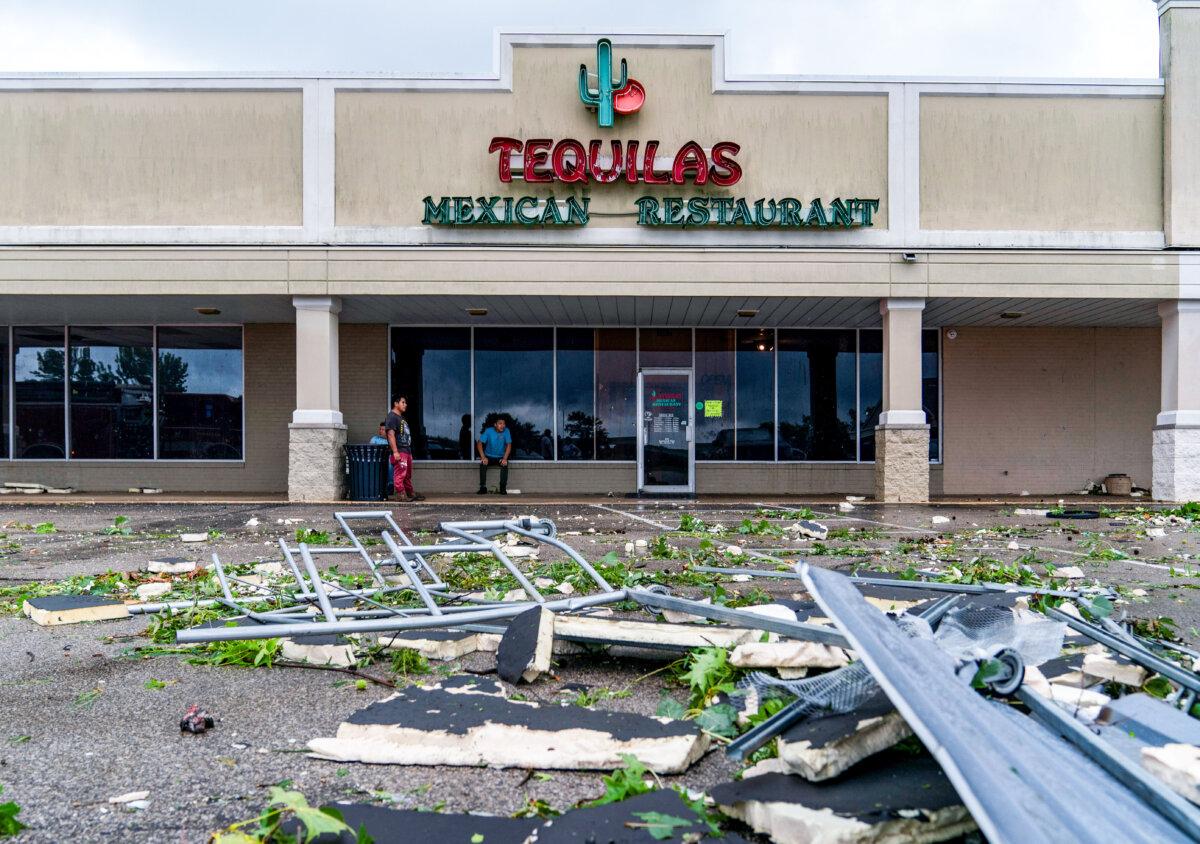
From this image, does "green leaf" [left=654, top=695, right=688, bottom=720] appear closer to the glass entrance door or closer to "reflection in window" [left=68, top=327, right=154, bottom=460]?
the glass entrance door

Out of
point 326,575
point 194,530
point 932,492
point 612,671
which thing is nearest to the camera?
point 612,671

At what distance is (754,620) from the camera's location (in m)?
3.00

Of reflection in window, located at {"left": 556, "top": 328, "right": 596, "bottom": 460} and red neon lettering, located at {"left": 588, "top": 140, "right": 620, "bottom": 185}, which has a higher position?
red neon lettering, located at {"left": 588, "top": 140, "right": 620, "bottom": 185}

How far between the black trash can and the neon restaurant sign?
4375 mm

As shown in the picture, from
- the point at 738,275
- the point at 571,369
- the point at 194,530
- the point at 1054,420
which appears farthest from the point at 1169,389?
the point at 194,530

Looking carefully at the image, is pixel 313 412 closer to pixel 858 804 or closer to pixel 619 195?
pixel 619 195

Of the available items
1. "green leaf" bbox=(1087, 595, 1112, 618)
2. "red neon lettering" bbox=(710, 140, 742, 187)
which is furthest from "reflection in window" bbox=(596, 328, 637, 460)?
"green leaf" bbox=(1087, 595, 1112, 618)

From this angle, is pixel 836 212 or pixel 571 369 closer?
pixel 836 212

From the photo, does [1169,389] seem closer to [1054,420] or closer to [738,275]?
[1054,420]

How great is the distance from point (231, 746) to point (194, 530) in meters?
8.01

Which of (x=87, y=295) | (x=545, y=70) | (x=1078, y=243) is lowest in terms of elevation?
(x=87, y=295)

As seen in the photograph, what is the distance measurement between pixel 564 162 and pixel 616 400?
5.18 metres

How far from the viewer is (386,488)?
15.3 metres

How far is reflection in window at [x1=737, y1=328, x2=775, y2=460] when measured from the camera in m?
17.3
